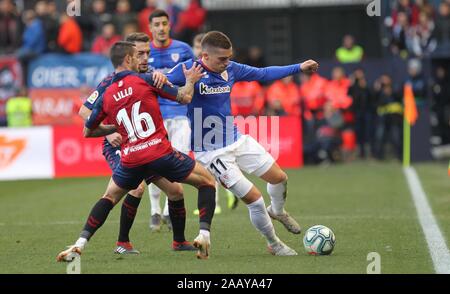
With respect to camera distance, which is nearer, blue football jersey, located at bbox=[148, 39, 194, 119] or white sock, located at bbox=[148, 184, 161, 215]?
white sock, located at bbox=[148, 184, 161, 215]

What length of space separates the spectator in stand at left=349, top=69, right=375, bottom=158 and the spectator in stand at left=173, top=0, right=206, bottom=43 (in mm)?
3959

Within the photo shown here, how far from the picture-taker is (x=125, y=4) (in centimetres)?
2509

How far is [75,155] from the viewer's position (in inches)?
822

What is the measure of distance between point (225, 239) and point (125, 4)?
51.6ft

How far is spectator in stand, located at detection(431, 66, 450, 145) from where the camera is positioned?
76.4 ft

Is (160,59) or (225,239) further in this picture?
(160,59)

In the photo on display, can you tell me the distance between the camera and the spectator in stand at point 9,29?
25.2 metres

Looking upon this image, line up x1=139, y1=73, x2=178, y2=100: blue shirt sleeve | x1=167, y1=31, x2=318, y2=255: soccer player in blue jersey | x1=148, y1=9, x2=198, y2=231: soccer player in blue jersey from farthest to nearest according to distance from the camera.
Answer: x1=148, y1=9, x2=198, y2=231: soccer player in blue jersey < x1=167, y1=31, x2=318, y2=255: soccer player in blue jersey < x1=139, y1=73, x2=178, y2=100: blue shirt sleeve

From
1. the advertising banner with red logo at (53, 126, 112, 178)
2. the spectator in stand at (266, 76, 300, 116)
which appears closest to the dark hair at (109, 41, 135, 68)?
the advertising banner with red logo at (53, 126, 112, 178)

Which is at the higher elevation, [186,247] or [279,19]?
[279,19]

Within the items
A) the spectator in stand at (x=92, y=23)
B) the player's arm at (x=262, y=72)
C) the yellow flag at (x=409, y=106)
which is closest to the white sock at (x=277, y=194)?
the player's arm at (x=262, y=72)

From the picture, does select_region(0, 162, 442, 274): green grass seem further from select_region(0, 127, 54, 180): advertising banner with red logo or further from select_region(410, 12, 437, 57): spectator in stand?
select_region(410, 12, 437, 57): spectator in stand
